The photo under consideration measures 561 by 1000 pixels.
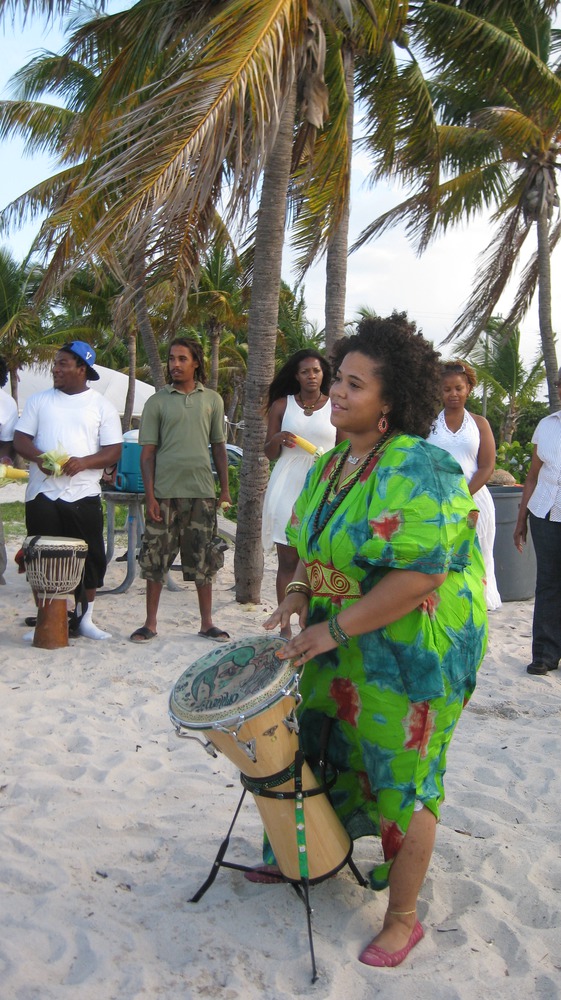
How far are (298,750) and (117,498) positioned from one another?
15.3 ft

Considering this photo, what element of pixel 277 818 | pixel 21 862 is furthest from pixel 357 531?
pixel 21 862

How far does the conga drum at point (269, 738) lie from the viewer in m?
2.34

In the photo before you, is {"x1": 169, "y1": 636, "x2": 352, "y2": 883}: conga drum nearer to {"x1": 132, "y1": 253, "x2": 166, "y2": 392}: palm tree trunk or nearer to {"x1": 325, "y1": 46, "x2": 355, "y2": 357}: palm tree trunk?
{"x1": 132, "y1": 253, "x2": 166, "y2": 392}: palm tree trunk

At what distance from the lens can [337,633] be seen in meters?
2.33

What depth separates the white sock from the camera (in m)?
5.85

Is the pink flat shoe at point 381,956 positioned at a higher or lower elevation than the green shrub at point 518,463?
lower

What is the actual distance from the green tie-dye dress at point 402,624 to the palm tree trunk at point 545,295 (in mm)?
13565

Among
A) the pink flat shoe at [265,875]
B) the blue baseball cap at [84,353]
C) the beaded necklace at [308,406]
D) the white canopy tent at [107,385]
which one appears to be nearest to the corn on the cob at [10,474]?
the blue baseball cap at [84,353]

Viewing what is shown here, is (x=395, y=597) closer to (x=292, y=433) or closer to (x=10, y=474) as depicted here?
(x=10, y=474)

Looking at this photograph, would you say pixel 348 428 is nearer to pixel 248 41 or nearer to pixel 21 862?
pixel 21 862

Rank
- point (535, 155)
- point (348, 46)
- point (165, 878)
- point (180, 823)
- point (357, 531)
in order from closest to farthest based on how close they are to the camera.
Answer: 1. point (357, 531)
2. point (165, 878)
3. point (180, 823)
4. point (348, 46)
5. point (535, 155)

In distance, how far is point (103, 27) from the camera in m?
8.23

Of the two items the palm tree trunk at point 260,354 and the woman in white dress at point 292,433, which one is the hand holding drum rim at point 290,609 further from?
the palm tree trunk at point 260,354

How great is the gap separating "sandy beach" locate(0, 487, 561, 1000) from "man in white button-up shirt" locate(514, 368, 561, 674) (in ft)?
2.05
